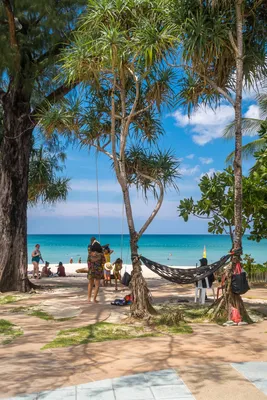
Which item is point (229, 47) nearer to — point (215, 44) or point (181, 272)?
point (215, 44)

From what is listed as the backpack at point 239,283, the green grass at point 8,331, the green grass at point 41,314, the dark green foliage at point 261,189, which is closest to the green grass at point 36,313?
the green grass at point 41,314

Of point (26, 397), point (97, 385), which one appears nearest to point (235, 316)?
point (97, 385)

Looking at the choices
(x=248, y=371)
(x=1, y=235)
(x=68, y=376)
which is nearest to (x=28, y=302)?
(x=1, y=235)

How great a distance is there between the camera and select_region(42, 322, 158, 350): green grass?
6.45 metres

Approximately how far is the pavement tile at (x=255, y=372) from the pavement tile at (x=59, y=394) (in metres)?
1.72

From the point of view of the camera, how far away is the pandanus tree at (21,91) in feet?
40.8

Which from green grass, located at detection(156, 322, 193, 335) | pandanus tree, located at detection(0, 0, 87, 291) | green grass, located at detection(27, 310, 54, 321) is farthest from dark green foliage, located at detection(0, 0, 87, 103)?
green grass, located at detection(156, 322, 193, 335)

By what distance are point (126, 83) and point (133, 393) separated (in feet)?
22.1

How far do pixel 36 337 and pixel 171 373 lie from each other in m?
2.70

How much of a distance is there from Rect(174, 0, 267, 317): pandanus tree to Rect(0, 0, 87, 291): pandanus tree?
489 centimetres

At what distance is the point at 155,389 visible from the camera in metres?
4.34

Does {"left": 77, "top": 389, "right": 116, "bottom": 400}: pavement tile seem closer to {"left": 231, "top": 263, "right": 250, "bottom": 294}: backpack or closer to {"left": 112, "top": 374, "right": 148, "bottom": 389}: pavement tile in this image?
{"left": 112, "top": 374, "right": 148, "bottom": 389}: pavement tile

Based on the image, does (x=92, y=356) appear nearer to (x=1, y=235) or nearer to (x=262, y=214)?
(x=262, y=214)

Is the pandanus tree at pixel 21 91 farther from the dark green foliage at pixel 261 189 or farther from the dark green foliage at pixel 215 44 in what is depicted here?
the dark green foliage at pixel 261 189
